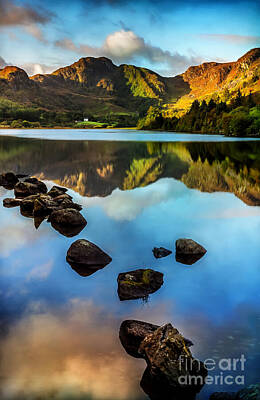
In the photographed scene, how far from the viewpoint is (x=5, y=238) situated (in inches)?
414

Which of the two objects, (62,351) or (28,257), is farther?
(28,257)

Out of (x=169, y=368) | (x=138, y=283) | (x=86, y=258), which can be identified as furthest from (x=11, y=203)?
(x=169, y=368)

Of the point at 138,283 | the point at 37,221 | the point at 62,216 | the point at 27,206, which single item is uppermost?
the point at 62,216

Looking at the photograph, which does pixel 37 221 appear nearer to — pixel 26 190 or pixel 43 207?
pixel 43 207

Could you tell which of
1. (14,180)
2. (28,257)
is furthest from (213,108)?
(28,257)

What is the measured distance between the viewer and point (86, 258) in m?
8.44

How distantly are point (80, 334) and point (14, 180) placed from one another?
17.4 meters

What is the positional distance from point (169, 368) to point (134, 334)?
0.94m

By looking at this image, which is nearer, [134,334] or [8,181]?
[134,334]

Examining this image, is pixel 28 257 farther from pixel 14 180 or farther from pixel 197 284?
pixel 14 180

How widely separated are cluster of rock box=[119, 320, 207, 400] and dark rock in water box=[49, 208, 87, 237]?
6954 millimetres

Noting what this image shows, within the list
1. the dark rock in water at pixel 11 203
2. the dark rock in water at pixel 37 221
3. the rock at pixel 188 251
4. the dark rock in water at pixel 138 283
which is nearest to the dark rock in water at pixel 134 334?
the dark rock in water at pixel 138 283

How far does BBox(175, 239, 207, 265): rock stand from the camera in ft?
28.9

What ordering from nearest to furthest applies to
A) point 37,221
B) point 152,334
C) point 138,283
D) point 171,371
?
point 171,371 → point 152,334 → point 138,283 → point 37,221
